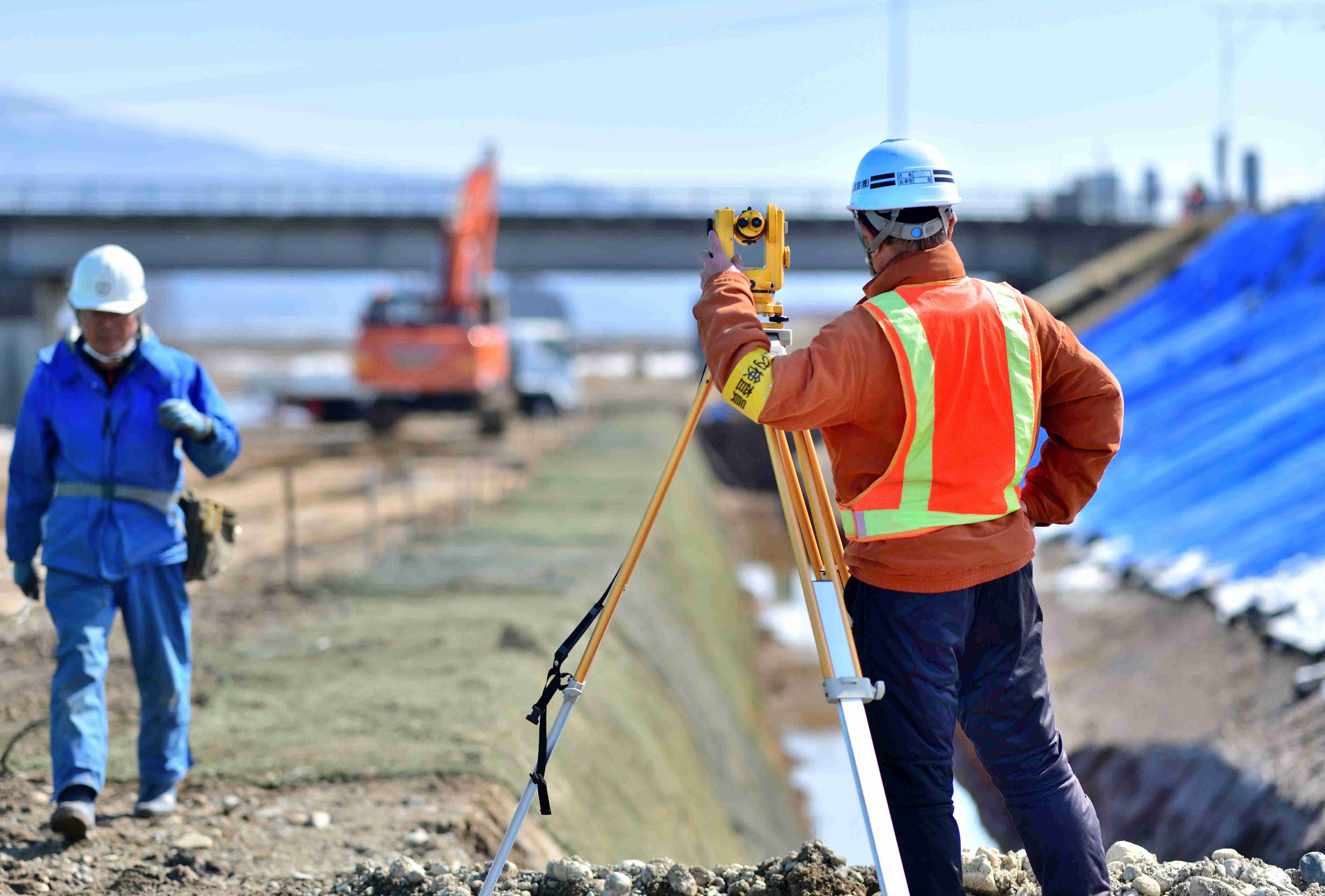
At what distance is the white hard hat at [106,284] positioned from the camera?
13.8 feet

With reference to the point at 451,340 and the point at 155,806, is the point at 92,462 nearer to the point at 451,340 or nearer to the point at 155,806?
the point at 155,806

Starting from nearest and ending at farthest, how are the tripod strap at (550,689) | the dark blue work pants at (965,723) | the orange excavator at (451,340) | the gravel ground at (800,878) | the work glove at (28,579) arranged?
the dark blue work pants at (965,723) → the tripod strap at (550,689) → the gravel ground at (800,878) → the work glove at (28,579) → the orange excavator at (451,340)

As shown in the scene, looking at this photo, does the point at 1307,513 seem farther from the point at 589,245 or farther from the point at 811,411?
the point at 589,245

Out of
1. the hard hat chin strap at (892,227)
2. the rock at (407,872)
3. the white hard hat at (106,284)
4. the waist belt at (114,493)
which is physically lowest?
the rock at (407,872)

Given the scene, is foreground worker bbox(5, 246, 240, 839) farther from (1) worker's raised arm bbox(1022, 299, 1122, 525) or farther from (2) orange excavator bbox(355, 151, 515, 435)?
(2) orange excavator bbox(355, 151, 515, 435)

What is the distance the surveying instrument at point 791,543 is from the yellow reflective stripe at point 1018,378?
0.44 meters

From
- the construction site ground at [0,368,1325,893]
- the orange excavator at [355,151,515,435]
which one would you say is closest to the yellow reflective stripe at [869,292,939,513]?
the construction site ground at [0,368,1325,893]

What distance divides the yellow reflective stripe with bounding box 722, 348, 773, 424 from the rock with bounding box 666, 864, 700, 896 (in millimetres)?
1478

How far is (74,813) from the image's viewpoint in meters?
4.09

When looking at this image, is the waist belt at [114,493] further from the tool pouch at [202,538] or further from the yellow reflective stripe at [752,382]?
the yellow reflective stripe at [752,382]

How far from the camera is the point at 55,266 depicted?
34.4 m

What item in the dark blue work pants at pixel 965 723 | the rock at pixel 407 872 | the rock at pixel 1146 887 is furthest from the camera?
the rock at pixel 407 872

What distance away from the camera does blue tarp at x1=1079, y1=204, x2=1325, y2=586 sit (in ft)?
37.1

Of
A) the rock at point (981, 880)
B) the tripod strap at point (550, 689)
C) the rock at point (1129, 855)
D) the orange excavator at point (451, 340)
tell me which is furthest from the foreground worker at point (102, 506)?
the orange excavator at point (451, 340)
